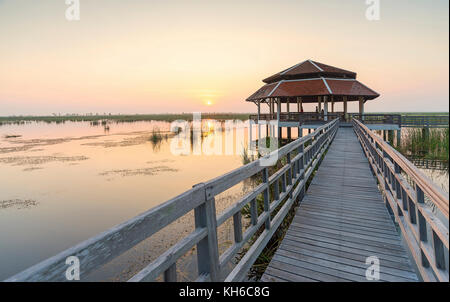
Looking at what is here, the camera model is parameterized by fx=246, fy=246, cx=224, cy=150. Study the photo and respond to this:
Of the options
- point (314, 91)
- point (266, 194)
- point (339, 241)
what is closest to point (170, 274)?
point (266, 194)

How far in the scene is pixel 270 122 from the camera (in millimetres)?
24828

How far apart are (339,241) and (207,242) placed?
2478 millimetres

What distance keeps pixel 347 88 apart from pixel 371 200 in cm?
2106

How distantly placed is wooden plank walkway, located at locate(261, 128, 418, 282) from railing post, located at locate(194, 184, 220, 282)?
118cm

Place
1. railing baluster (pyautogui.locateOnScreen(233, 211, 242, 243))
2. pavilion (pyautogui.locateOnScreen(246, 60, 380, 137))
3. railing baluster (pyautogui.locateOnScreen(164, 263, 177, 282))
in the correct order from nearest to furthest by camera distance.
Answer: railing baluster (pyautogui.locateOnScreen(164, 263, 177, 282)) → railing baluster (pyautogui.locateOnScreen(233, 211, 242, 243)) → pavilion (pyautogui.locateOnScreen(246, 60, 380, 137))

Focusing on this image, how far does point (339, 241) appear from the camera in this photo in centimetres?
357

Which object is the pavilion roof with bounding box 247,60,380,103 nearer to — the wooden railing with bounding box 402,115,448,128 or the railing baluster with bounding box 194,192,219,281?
the wooden railing with bounding box 402,115,448,128

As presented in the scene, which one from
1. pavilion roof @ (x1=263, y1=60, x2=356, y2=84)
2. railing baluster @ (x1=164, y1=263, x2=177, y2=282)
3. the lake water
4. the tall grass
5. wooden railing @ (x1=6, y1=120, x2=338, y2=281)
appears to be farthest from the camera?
pavilion roof @ (x1=263, y1=60, x2=356, y2=84)

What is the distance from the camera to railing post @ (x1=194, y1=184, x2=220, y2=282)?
6.41 feet

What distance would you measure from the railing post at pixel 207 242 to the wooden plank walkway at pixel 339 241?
3.89ft

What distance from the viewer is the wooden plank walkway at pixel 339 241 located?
113 inches

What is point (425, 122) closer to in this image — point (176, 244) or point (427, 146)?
point (427, 146)

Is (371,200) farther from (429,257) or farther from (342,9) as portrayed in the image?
(342,9)

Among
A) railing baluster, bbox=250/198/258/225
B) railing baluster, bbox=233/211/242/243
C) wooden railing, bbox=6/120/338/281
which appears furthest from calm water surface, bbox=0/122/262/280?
wooden railing, bbox=6/120/338/281
